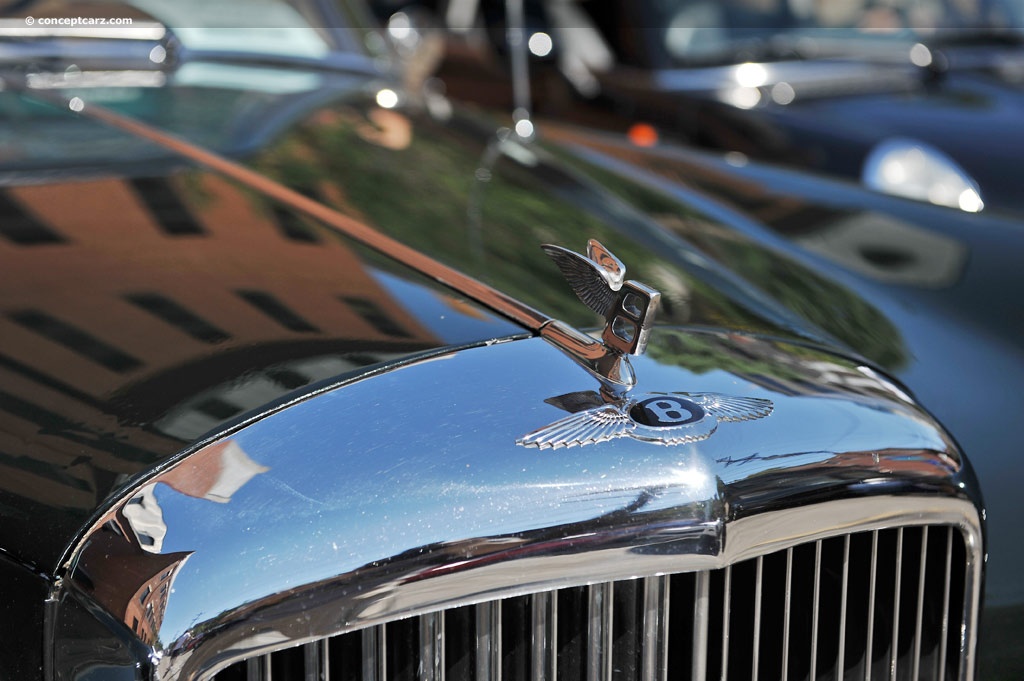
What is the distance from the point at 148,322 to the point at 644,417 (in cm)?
52

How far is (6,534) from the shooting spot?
1.16 meters

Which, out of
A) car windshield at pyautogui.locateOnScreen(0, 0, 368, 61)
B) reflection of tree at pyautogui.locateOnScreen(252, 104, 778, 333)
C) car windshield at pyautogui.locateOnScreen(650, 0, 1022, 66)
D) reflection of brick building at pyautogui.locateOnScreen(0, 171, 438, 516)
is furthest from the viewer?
car windshield at pyautogui.locateOnScreen(650, 0, 1022, 66)

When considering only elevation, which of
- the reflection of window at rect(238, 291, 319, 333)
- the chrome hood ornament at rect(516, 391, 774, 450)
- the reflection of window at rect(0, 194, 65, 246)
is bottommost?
the chrome hood ornament at rect(516, 391, 774, 450)

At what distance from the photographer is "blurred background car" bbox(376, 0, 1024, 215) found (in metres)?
3.59

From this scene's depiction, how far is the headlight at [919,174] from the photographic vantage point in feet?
11.1

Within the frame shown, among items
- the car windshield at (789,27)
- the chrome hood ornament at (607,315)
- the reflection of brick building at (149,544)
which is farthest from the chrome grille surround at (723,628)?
the car windshield at (789,27)

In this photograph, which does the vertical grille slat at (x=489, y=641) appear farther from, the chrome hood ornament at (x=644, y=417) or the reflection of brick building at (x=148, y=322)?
the reflection of brick building at (x=148, y=322)

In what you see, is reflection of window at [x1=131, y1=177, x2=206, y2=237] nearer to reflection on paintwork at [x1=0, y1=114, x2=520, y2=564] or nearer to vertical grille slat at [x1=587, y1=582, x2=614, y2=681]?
reflection on paintwork at [x1=0, y1=114, x2=520, y2=564]

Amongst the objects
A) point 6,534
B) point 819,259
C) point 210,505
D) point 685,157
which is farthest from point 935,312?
point 6,534

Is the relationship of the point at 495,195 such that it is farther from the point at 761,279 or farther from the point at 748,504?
the point at 748,504

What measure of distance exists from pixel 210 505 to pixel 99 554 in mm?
103

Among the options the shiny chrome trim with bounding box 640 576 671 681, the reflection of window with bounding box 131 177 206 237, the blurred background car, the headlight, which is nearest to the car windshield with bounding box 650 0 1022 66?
the blurred background car

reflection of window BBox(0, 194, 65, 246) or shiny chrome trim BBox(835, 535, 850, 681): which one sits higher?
reflection of window BBox(0, 194, 65, 246)

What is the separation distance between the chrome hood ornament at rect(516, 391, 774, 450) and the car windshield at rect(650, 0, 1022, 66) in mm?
2860
